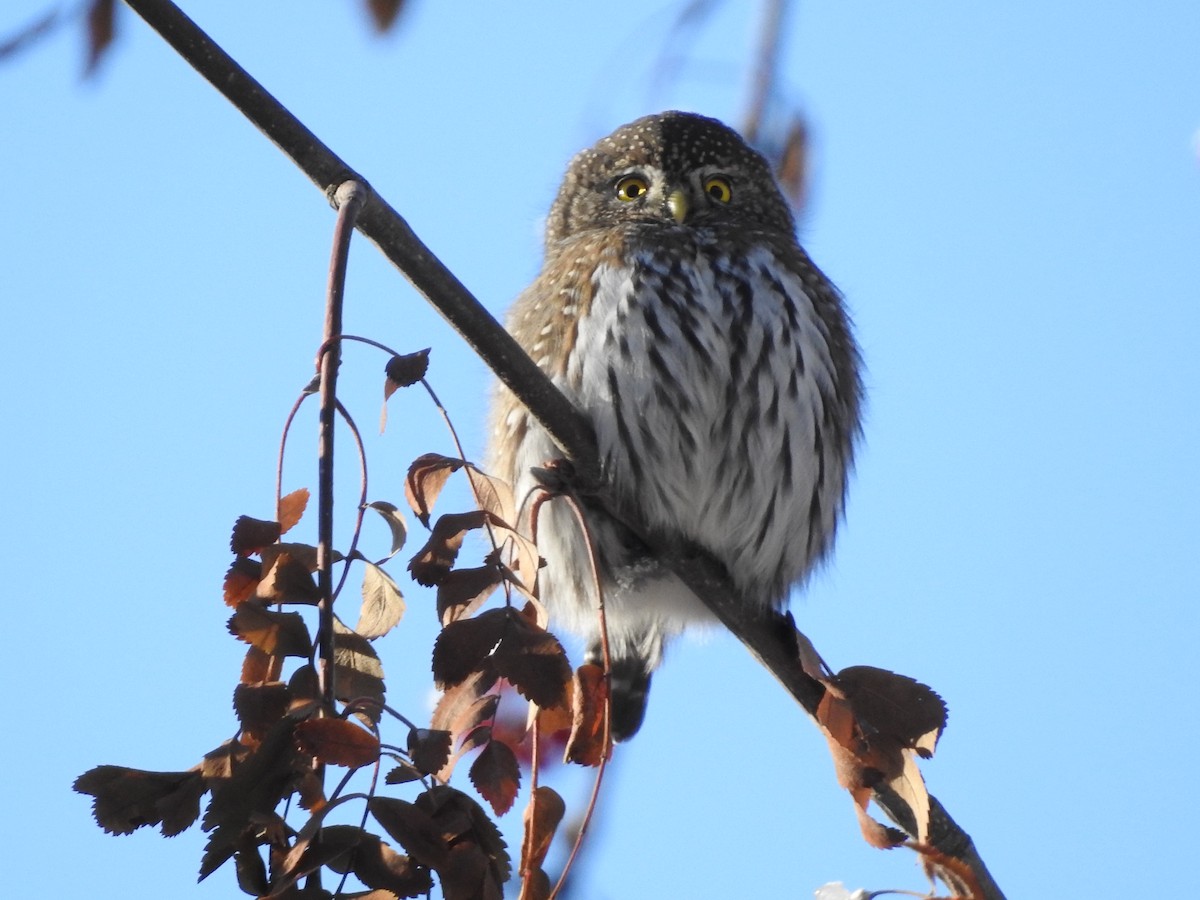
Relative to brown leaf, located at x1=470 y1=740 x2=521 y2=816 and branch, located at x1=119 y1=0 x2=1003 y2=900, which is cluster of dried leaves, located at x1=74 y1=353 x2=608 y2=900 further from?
branch, located at x1=119 y1=0 x2=1003 y2=900

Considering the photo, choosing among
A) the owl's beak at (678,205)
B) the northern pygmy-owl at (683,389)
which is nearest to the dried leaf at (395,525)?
the northern pygmy-owl at (683,389)

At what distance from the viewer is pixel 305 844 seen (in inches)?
71.1

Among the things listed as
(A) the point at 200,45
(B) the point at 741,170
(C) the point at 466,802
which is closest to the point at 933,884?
(C) the point at 466,802

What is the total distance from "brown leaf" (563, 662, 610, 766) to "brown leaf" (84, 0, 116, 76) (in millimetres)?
1139

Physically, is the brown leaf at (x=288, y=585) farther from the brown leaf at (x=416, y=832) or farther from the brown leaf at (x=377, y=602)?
the brown leaf at (x=416, y=832)

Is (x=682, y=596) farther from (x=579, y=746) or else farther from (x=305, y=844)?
(x=305, y=844)

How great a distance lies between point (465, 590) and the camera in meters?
2.20

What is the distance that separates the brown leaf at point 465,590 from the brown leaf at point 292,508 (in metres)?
0.23

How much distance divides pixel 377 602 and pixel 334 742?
1.25 feet

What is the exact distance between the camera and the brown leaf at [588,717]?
2.23 m

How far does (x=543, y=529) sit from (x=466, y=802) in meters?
1.76

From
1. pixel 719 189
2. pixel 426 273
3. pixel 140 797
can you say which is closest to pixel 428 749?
pixel 140 797

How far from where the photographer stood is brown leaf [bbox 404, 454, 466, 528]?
234cm

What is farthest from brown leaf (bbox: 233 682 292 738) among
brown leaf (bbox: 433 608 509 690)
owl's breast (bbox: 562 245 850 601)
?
owl's breast (bbox: 562 245 850 601)
